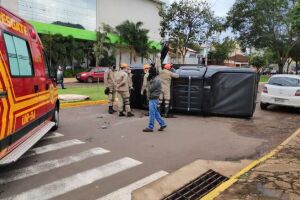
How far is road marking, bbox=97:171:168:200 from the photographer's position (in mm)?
5001

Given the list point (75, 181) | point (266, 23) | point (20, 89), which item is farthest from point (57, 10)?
point (75, 181)

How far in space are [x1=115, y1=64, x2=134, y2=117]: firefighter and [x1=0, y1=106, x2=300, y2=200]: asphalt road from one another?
1.66ft

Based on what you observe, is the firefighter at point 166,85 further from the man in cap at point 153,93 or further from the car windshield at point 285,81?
the car windshield at point 285,81

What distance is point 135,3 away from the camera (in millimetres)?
51531

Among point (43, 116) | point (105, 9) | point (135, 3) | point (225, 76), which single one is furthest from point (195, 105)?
point (135, 3)

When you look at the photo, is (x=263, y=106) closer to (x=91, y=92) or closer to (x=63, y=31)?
(x=91, y=92)

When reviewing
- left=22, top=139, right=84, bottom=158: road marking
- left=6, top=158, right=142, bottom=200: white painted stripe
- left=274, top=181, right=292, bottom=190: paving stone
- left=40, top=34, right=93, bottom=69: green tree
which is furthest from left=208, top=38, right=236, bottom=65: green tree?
left=274, top=181, right=292, bottom=190: paving stone

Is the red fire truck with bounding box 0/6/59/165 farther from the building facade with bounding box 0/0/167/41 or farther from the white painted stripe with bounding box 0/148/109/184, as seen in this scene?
the building facade with bounding box 0/0/167/41

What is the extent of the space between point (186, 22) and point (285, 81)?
20980mm

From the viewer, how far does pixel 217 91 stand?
12.0 metres

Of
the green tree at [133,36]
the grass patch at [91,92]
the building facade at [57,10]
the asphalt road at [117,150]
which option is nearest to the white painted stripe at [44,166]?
the asphalt road at [117,150]

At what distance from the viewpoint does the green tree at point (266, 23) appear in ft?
126

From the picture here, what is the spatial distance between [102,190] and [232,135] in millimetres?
4999

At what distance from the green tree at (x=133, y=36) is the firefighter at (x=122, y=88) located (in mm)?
31883
